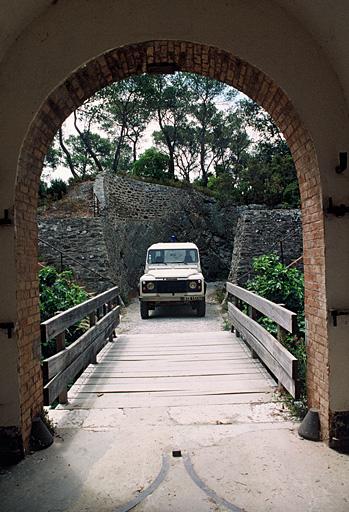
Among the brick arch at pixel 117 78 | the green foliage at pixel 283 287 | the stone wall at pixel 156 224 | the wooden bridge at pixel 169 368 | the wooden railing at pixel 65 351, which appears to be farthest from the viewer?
the stone wall at pixel 156 224

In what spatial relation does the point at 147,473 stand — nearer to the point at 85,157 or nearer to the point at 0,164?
the point at 0,164

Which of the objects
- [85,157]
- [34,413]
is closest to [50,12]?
[34,413]

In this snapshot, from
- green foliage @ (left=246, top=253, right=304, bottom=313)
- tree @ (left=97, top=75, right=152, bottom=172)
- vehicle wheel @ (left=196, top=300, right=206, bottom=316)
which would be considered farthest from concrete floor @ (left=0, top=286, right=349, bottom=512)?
tree @ (left=97, top=75, right=152, bottom=172)

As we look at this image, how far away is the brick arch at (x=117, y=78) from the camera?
329 centimetres

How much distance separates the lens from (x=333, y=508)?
244 cm

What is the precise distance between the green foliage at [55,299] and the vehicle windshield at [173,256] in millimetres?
3405

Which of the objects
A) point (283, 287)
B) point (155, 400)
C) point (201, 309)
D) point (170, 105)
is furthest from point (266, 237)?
point (170, 105)

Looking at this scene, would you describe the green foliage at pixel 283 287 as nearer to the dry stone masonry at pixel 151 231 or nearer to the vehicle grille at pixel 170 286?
the vehicle grille at pixel 170 286

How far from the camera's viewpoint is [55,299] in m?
7.66

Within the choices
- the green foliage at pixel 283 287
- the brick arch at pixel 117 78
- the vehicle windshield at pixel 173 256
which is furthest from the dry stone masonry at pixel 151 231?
the brick arch at pixel 117 78

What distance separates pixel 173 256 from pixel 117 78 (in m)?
8.17

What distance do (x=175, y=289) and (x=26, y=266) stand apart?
717cm

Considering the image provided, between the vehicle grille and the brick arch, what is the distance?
6813mm

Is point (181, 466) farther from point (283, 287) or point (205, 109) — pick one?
point (205, 109)
